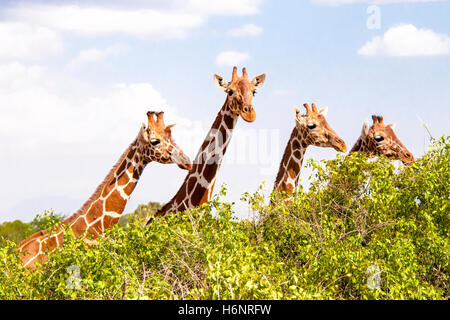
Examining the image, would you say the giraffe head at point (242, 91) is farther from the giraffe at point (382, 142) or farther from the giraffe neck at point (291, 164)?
the giraffe at point (382, 142)

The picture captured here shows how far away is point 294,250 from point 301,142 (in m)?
4.53

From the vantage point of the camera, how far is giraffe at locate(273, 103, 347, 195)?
1537cm

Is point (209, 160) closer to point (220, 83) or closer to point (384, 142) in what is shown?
point (220, 83)

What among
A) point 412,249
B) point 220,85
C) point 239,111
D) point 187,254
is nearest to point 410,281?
point 412,249

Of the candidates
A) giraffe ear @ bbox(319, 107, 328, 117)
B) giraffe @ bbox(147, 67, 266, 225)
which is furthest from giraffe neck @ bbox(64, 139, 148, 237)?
giraffe ear @ bbox(319, 107, 328, 117)

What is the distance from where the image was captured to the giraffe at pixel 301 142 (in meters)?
15.4

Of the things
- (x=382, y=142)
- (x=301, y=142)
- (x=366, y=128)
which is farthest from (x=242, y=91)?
(x=382, y=142)

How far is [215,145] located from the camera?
13.6 metres

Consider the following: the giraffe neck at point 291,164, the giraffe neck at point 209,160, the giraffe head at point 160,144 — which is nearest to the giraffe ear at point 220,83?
the giraffe neck at point 209,160

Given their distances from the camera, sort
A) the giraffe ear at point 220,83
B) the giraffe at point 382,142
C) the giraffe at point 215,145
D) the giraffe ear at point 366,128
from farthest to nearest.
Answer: the giraffe ear at point 366,128 < the giraffe at point 382,142 < the giraffe ear at point 220,83 < the giraffe at point 215,145

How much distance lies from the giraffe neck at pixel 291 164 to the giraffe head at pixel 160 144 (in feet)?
9.28

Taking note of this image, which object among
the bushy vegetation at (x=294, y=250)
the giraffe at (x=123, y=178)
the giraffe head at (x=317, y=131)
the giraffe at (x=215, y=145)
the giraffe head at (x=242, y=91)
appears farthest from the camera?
the giraffe head at (x=317, y=131)

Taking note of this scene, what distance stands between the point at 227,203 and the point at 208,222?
0.53 metres

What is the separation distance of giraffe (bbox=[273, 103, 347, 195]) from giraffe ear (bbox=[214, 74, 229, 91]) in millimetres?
2570
